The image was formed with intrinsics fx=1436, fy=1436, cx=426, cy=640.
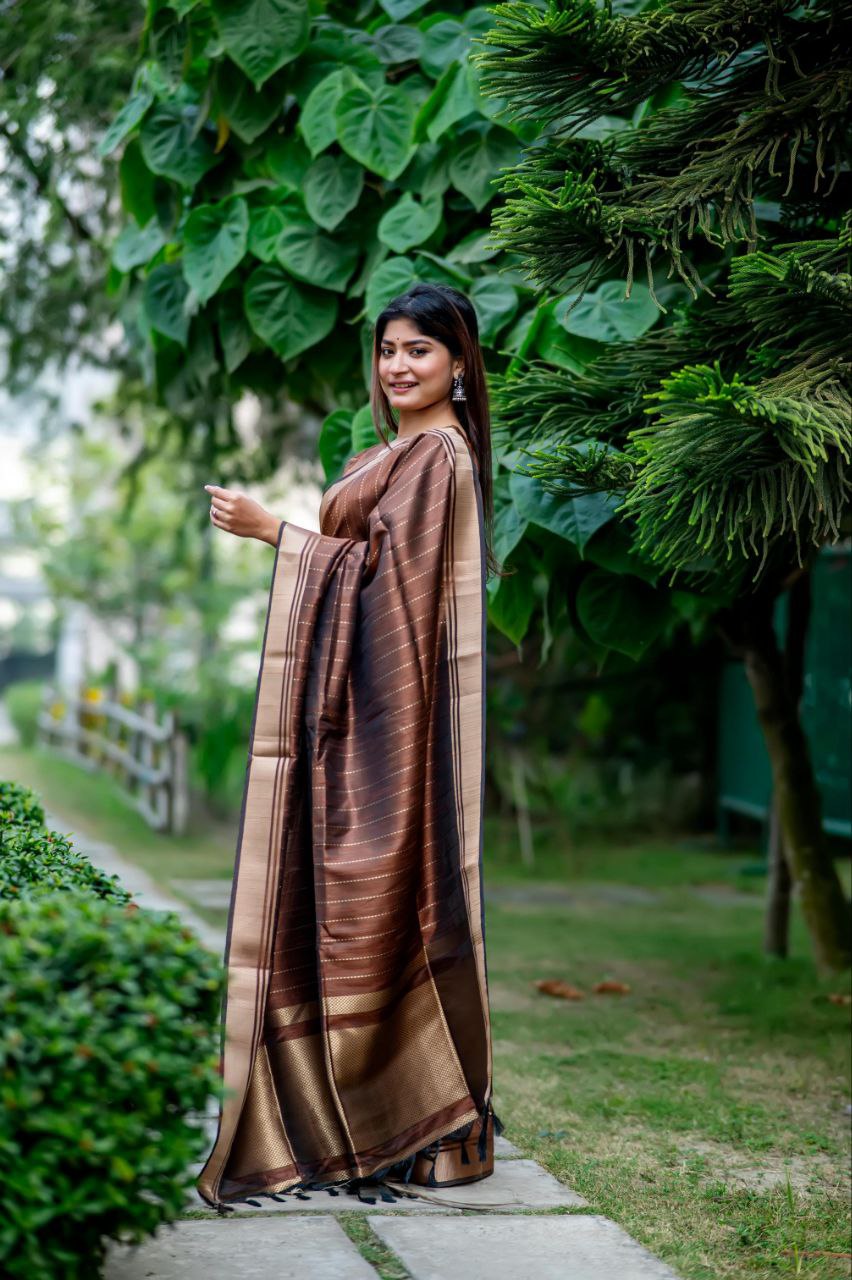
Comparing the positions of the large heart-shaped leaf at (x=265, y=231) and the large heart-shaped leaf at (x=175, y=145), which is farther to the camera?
the large heart-shaped leaf at (x=175, y=145)

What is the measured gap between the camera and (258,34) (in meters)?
4.12

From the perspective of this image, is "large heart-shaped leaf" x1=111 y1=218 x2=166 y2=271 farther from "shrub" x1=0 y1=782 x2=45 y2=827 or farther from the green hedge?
the green hedge

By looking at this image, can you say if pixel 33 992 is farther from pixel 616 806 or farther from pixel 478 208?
pixel 616 806

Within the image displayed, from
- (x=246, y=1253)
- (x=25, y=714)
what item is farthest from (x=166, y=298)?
(x=25, y=714)

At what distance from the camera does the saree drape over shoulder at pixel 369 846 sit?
3074 mm

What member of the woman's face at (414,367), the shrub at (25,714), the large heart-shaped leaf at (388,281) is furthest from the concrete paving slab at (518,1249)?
the shrub at (25,714)

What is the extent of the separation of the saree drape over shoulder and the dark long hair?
179 millimetres

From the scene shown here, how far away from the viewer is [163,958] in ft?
6.82

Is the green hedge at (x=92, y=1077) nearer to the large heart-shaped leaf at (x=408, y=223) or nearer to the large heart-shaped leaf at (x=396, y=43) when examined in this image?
the large heart-shaped leaf at (x=408, y=223)

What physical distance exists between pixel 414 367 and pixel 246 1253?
1.87m

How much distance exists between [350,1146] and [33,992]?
1.33m

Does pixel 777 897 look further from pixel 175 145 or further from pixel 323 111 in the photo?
pixel 175 145

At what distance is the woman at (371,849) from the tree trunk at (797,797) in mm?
2488

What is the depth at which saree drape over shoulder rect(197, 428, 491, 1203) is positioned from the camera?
307 cm
